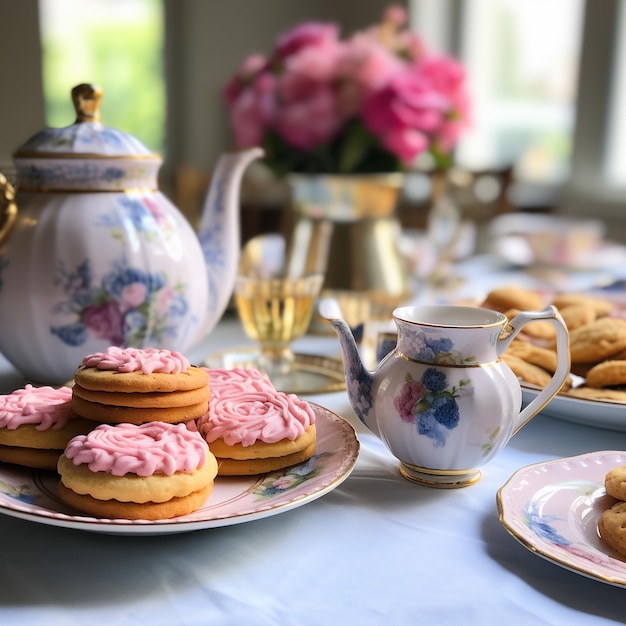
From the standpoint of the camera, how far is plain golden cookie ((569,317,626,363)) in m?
0.68

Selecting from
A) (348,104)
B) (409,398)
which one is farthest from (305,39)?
(409,398)

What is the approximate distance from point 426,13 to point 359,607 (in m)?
3.43

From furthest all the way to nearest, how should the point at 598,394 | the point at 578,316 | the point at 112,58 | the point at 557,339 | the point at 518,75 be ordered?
1. the point at 112,58
2. the point at 518,75
3. the point at 578,316
4. the point at 598,394
5. the point at 557,339

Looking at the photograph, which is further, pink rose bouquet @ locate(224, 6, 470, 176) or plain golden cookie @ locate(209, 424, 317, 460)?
pink rose bouquet @ locate(224, 6, 470, 176)

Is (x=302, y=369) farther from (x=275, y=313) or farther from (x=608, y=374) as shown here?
(x=608, y=374)

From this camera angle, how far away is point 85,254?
68 centimetres

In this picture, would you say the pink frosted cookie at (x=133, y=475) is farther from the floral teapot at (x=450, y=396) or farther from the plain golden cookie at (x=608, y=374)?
the plain golden cookie at (x=608, y=374)

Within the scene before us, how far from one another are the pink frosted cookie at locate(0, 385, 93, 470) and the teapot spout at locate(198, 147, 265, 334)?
292mm

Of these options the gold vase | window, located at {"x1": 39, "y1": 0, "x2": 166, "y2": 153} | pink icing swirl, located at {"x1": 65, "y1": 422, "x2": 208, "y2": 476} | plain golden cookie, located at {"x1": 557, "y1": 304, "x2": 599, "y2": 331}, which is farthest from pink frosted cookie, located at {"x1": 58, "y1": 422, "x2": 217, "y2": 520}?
window, located at {"x1": 39, "y1": 0, "x2": 166, "y2": 153}

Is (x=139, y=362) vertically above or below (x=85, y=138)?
below

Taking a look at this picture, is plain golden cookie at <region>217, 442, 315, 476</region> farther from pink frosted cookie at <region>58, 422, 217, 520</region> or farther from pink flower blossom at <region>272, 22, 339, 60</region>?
pink flower blossom at <region>272, 22, 339, 60</region>

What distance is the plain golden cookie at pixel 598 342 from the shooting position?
68 cm

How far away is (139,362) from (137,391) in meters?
0.03

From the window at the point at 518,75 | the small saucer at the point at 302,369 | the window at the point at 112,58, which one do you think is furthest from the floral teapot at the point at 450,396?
the window at the point at 112,58
